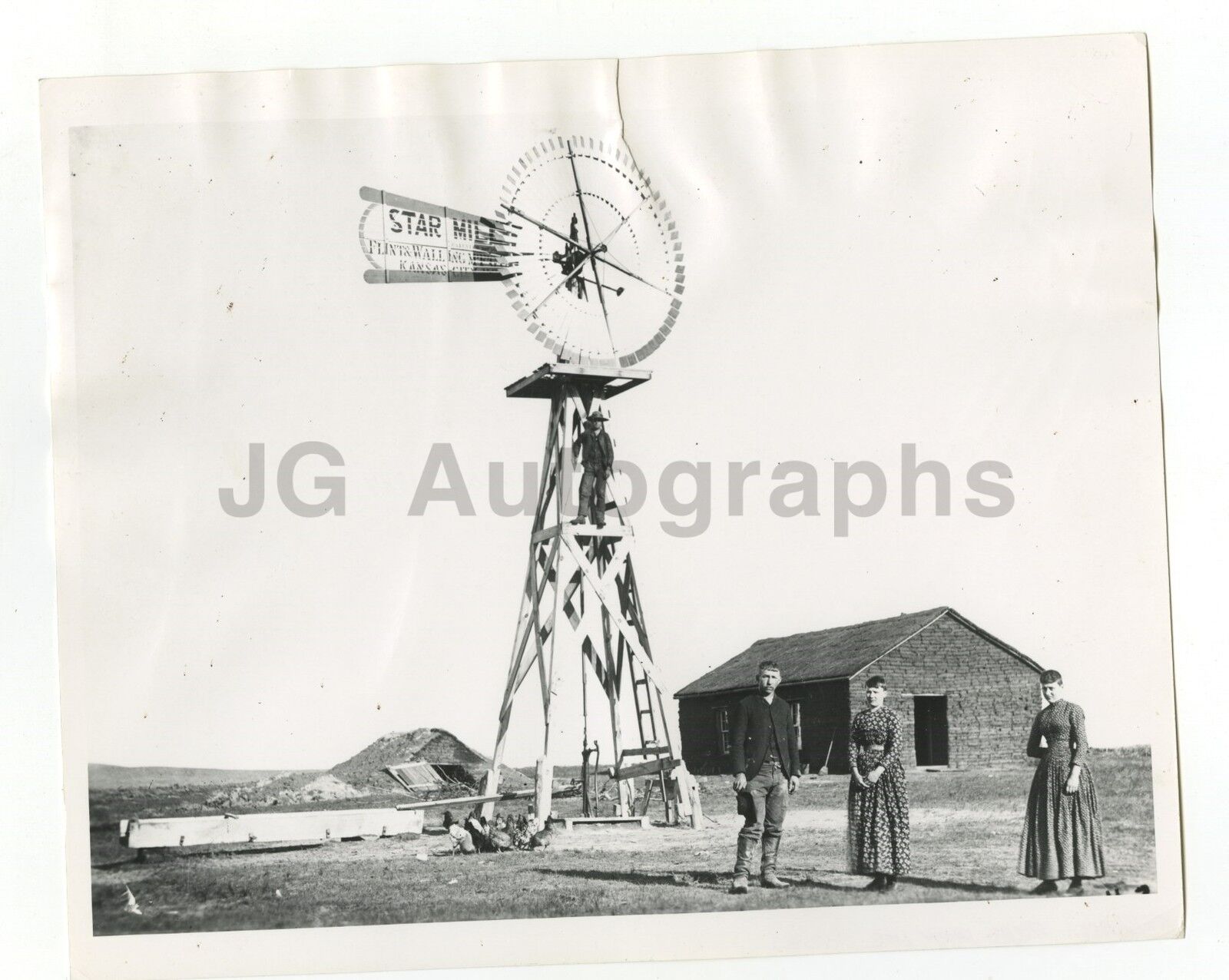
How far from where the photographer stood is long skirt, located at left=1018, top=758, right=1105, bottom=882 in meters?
4.93

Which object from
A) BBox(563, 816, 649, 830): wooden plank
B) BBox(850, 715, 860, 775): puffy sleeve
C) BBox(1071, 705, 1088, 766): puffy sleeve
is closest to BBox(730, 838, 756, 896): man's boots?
BBox(563, 816, 649, 830): wooden plank

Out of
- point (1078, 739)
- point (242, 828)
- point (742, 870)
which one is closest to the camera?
point (242, 828)

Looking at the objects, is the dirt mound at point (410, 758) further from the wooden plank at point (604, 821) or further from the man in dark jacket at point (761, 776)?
the man in dark jacket at point (761, 776)

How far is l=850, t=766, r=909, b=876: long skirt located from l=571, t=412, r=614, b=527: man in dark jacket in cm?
157

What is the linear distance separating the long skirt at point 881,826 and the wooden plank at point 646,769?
2.48 ft

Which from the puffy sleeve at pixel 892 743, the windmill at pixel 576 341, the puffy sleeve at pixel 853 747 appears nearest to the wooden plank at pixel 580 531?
the windmill at pixel 576 341

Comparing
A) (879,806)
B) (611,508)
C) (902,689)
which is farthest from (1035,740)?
(611,508)

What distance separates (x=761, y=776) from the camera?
491 cm

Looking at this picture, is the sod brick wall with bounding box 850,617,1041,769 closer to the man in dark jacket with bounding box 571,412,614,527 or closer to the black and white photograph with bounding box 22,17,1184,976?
the black and white photograph with bounding box 22,17,1184,976

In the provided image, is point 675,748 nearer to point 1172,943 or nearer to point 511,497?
point 511,497

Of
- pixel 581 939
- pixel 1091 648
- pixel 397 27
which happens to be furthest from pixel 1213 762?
pixel 397 27

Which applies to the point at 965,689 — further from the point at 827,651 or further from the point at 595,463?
the point at 595,463

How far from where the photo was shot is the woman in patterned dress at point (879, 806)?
4914 mm

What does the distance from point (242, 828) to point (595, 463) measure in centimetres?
203
